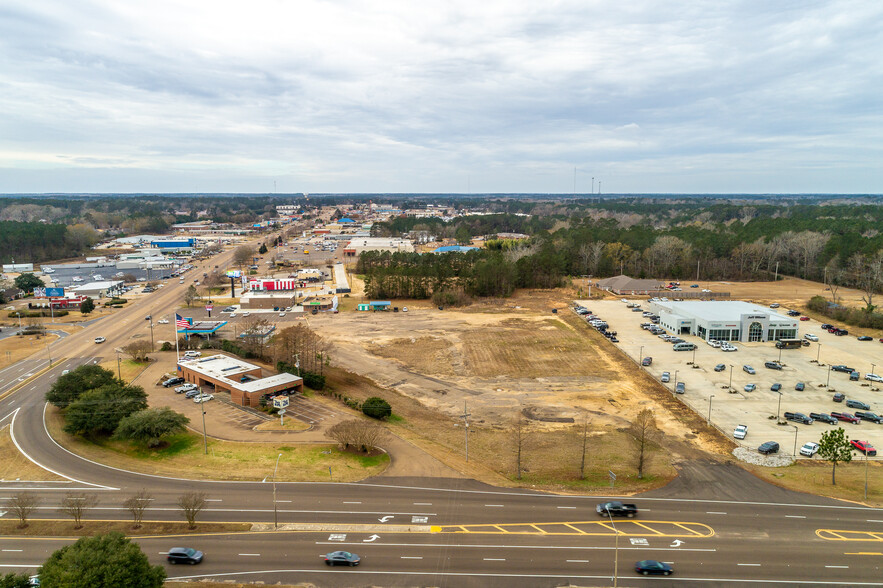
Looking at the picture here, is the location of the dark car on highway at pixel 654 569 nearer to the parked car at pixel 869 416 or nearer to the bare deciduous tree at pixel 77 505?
the bare deciduous tree at pixel 77 505

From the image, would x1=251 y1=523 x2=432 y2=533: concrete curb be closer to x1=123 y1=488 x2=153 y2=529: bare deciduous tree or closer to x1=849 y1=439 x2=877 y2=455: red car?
x1=123 y1=488 x2=153 y2=529: bare deciduous tree

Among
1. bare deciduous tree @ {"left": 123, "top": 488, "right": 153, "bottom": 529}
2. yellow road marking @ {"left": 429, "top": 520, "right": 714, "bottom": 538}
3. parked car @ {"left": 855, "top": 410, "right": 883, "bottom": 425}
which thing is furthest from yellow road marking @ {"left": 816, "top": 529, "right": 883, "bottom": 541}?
bare deciduous tree @ {"left": 123, "top": 488, "right": 153, "bottom": 529}

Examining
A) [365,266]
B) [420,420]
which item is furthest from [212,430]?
[365,266]

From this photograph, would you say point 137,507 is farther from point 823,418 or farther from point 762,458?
point 823,418

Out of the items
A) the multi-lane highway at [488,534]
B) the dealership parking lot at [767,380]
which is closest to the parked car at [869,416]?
the dealership parking lot at [767,380]

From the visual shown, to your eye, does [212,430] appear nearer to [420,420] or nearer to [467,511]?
[420,420]

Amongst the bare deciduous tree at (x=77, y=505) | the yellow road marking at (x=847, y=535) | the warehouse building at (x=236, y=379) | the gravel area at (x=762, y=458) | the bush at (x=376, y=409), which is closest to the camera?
the yellow road marking at (x=847, y=535)

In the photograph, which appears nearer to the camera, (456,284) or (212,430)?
(212,430)
